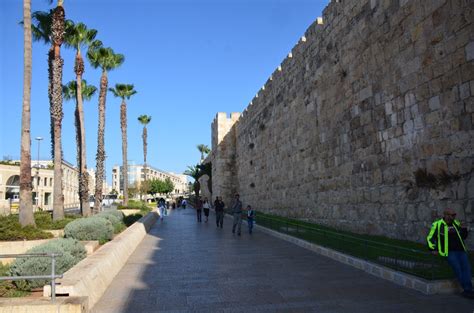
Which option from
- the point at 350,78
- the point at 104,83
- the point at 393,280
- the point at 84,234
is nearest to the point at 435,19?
the point at 350,78

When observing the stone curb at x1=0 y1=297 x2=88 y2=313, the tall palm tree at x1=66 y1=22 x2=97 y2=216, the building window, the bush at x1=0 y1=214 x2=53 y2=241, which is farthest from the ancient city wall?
the building window

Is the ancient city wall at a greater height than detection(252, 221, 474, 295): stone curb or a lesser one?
greater

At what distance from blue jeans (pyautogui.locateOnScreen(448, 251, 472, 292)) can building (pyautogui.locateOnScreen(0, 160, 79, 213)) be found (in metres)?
32.0

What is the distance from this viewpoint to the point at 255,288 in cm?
658

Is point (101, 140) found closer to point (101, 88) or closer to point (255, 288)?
point (101, 88)

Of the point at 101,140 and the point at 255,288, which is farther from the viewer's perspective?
the point at 101,140

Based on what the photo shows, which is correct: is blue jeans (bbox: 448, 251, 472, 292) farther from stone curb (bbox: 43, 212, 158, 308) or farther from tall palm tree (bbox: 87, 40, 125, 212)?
tall palm tree (bbox: 87, 40, 125, 212)

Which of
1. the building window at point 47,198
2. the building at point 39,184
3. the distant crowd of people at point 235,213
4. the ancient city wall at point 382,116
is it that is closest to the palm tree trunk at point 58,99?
the distant crowd of people at point 235,213

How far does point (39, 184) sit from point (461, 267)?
71951 mm

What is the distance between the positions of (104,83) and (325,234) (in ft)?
70.4

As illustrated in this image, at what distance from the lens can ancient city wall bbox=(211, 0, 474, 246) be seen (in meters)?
7.82

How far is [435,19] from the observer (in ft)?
27.4

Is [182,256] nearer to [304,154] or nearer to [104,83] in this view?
[304,154]

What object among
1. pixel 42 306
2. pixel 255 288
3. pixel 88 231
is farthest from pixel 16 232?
pixel 255 288
